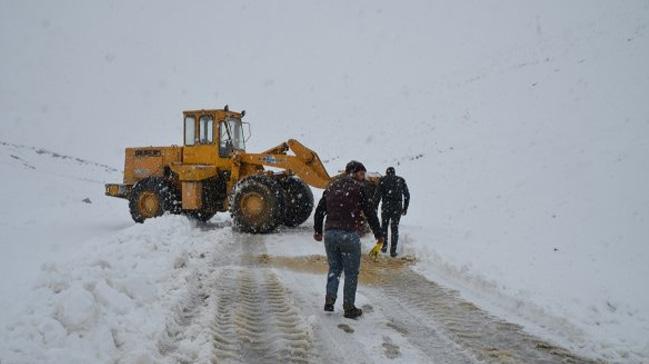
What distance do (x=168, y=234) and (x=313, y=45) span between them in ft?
177

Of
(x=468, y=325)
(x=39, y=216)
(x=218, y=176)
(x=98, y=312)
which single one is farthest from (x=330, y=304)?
(x=39, y=216)

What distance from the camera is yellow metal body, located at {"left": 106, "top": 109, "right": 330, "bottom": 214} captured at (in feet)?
42.7

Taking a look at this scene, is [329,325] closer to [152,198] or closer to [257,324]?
[257,324]

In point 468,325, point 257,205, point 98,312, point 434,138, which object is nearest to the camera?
point 98,312

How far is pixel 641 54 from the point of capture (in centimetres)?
2064

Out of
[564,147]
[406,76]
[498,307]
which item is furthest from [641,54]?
[406,76]

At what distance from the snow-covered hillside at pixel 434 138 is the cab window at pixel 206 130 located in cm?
315

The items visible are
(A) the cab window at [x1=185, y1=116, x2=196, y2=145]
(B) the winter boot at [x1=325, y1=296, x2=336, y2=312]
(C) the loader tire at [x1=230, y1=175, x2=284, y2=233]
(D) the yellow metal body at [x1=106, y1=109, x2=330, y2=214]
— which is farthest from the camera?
(A) the cab window at [x1=185, y1=116, x2=196, y2=145]

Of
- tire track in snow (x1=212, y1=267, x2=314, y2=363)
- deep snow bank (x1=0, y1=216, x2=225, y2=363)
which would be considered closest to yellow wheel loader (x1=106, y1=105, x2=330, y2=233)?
tire track in snow (x1=212, y1=267, x2=314, y2=363)

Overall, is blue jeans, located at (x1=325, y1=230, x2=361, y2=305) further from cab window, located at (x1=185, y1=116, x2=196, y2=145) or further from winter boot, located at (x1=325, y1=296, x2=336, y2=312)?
cab window, located at (x1=185, y1=116, x2=196, y2=145)

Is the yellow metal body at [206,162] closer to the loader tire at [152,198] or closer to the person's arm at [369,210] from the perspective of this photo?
the loader tire at [152,198]

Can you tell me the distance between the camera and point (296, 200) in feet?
45.8

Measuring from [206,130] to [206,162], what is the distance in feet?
2.88

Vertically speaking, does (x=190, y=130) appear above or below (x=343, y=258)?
above
